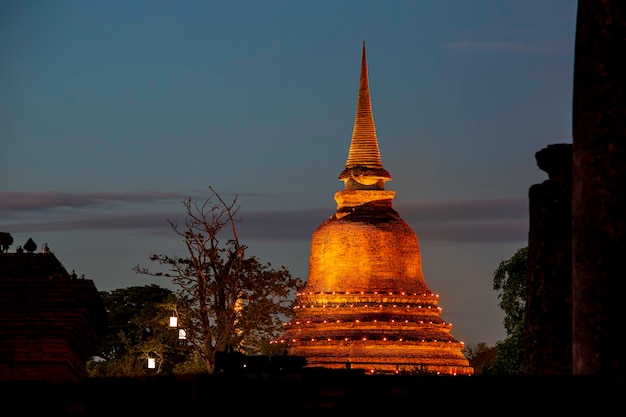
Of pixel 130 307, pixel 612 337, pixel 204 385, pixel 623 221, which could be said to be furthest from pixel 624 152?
pixel 130 307

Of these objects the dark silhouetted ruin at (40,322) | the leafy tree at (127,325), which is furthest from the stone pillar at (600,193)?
the leafy tree at (127,325)

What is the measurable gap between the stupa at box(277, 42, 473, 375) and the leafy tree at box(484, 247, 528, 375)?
827 cm

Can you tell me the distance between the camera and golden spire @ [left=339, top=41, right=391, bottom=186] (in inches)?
3029

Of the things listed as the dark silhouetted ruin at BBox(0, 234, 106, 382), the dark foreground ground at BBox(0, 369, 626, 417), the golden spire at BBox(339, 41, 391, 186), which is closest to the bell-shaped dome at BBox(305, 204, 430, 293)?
the golden spire at BBox(339, 41, 391, 186)

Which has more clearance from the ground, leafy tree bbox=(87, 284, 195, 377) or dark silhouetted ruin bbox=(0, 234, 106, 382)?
leafy tree bbox=(87, 284, 195, 377)

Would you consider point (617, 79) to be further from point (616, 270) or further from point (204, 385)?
point (204, 385)

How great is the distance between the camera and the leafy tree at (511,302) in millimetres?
57281

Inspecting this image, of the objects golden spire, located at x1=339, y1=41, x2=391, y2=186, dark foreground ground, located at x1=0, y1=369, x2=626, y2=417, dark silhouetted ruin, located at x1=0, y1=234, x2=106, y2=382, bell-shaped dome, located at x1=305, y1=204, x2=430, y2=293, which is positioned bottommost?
dark foreground ground, located at x1=0, y1=369, x2=626, y2=417

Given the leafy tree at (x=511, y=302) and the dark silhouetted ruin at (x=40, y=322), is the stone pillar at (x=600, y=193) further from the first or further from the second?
the leafy tree at (x=511, y=302)

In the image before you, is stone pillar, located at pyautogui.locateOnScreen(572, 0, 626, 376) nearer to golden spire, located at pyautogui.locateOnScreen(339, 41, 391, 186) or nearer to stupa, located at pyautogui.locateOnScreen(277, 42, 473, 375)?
stupa, located at pyautogui.locateOnScreen(277, 42, 473, 375)

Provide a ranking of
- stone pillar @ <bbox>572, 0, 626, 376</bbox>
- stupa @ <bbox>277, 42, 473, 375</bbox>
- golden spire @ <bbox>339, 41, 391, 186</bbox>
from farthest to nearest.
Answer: golden spire @ <bbox>339, 41, 391, 186</bbox> < stupa @ <bbox>277, 42, 473, 375</bbox> < stone pillar @ <bbox>572, 0, 626, 376</bbox>

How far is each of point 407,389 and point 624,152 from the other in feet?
15.6

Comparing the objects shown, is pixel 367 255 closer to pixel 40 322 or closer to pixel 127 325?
pixel 127 325

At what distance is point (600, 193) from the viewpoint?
58.6 feet
